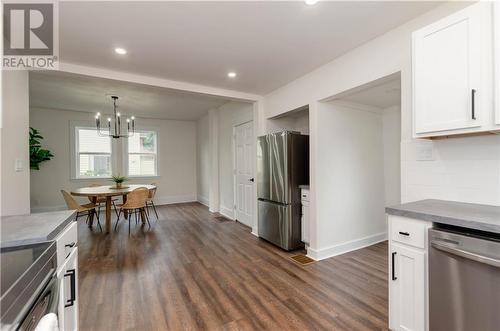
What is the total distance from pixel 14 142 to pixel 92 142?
421cm

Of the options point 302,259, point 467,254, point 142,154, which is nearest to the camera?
point 467,254

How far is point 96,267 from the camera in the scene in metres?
2.67

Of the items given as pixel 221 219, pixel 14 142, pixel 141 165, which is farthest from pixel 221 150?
pixel 14 142

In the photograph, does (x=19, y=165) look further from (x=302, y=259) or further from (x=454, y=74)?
(x=454, y=74)

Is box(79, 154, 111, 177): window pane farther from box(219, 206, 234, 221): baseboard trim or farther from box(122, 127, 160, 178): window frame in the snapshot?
box(219, 206, 234, 221): baseboard trim

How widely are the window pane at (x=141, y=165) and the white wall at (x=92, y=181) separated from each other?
171mm

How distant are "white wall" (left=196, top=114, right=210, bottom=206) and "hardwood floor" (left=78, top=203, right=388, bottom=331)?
9.44ft

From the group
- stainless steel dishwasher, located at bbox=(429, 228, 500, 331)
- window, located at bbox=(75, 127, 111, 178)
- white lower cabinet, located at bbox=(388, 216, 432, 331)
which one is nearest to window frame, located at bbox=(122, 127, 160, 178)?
window, located at bbox=(75, 127, 111, 178)

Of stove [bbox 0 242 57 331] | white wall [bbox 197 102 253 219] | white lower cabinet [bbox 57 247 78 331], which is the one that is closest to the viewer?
stove [bbox 0 242 57 331]

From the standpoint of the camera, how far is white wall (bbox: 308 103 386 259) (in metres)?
2.86

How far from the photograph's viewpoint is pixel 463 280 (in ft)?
3.86

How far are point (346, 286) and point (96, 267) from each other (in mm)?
2863

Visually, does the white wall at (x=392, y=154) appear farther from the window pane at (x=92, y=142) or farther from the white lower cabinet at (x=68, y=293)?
the window pane at (x=92, y=142)

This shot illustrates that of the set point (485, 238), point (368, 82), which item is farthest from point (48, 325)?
point (368, 82)
